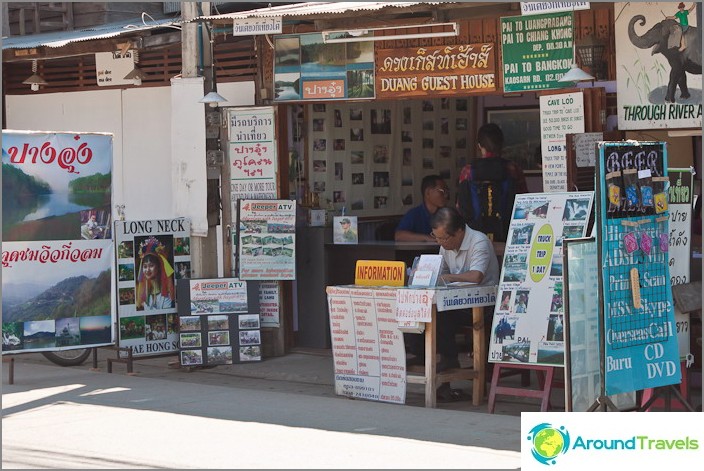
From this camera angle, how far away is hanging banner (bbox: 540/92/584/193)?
1044 cm

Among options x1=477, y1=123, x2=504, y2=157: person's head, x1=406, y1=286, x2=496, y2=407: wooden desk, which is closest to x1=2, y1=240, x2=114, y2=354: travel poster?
x1=406, y1=286, x2=496, y2=407: wooden desk

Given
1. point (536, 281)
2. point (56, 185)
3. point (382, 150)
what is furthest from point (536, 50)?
point (56, 185)

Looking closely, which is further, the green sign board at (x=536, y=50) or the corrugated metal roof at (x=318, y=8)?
the corrugated metal roof at (x=318, y=8)

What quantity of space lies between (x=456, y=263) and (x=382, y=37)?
2.56 meters

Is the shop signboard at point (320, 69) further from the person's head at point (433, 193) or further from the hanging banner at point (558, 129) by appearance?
the hanging banner at point (558, 129)

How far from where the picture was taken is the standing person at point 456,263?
1020cm

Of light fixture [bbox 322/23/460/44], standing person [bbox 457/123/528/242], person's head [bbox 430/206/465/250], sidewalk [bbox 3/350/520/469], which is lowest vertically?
sidewalk [bbox 3/350/520/469]

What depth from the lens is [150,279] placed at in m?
12.4

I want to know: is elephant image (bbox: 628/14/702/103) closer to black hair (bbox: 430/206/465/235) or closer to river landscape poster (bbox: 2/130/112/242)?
black hair (bbox: 430/206/465/235)

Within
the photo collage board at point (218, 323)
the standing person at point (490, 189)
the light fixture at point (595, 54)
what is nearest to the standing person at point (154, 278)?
the photo collage board at point (218, 323)

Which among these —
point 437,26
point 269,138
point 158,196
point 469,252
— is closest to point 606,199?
point 469,252

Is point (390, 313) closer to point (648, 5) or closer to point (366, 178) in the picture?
point (648, 5)

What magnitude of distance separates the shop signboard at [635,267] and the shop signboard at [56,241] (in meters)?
5.59

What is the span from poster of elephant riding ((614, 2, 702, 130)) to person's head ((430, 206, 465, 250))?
158 cm
